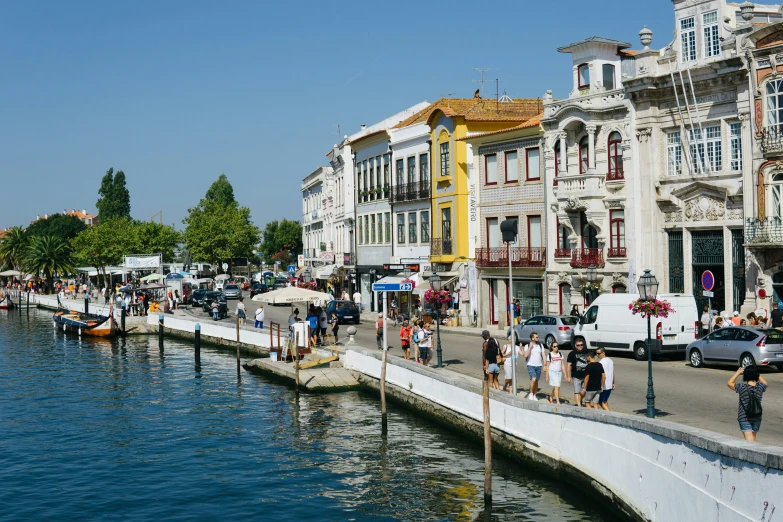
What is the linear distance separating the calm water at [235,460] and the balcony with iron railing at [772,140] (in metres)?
17.9

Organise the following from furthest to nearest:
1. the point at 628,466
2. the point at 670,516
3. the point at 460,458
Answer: the point at 460,458
the point at 628,466
the point at 670,516

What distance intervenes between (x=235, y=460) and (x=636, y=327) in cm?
1604

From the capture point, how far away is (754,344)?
2834cm

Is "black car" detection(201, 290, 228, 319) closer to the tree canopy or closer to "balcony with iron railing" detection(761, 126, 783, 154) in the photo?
"balcony with iron railing" detection(761, 126, 783, 154)

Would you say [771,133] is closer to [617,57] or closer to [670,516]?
[617,57]

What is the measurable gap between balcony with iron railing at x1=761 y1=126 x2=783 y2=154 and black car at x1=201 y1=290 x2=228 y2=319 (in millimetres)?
37406

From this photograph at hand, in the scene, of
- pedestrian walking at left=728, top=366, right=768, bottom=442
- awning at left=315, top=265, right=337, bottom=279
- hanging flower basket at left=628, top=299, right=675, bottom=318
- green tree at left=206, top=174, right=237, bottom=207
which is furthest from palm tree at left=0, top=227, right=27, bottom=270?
pedestrian walking at left=728, top=366, right=768, bottom=442

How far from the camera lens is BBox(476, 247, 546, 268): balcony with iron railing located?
4810 centimetres

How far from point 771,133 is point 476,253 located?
20.3m

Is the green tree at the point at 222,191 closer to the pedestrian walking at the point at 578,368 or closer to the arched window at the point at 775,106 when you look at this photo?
the arched window at the point at 775,106

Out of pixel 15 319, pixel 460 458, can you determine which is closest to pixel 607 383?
pixel 460 458

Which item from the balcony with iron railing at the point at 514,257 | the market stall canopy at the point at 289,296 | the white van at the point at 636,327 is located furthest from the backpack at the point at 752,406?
the balcony with iron railing at the point at 514,257

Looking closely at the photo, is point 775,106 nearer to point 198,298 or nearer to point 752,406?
point 752,406

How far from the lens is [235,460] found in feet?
80.1
